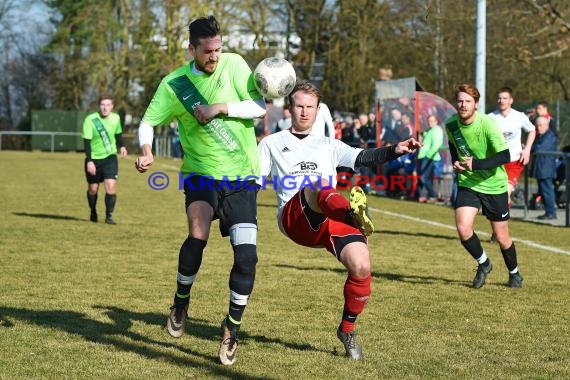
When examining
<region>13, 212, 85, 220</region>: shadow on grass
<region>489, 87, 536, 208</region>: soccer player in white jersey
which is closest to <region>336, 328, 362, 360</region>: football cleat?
<region>489, 87, 536, 208</region>: soccer player in white jersey

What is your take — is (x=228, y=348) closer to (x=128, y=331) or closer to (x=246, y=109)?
(x=128, y=331)

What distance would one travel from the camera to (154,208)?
781 inches

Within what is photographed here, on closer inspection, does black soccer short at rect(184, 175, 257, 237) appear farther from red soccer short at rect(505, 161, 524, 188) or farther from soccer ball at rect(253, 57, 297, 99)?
red soccer short at rect(505, 161, 524, 188)

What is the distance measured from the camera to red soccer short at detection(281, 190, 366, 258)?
254 inches

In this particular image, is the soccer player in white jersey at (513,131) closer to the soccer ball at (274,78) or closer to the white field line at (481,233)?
the white field line at (481,233)

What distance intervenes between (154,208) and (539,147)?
7.35 m

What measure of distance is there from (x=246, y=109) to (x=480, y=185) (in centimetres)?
412

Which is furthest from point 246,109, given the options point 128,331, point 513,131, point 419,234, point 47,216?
point 47,216

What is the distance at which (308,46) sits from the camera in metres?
42.9

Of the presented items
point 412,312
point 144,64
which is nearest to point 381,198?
point 412,312

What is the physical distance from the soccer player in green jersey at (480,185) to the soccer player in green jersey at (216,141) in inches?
144

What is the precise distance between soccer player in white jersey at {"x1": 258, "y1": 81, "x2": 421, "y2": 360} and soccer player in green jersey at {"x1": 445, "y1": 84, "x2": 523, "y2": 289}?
10.7 ft

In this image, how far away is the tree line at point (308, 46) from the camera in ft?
102

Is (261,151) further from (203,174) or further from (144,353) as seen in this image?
(144,353)
